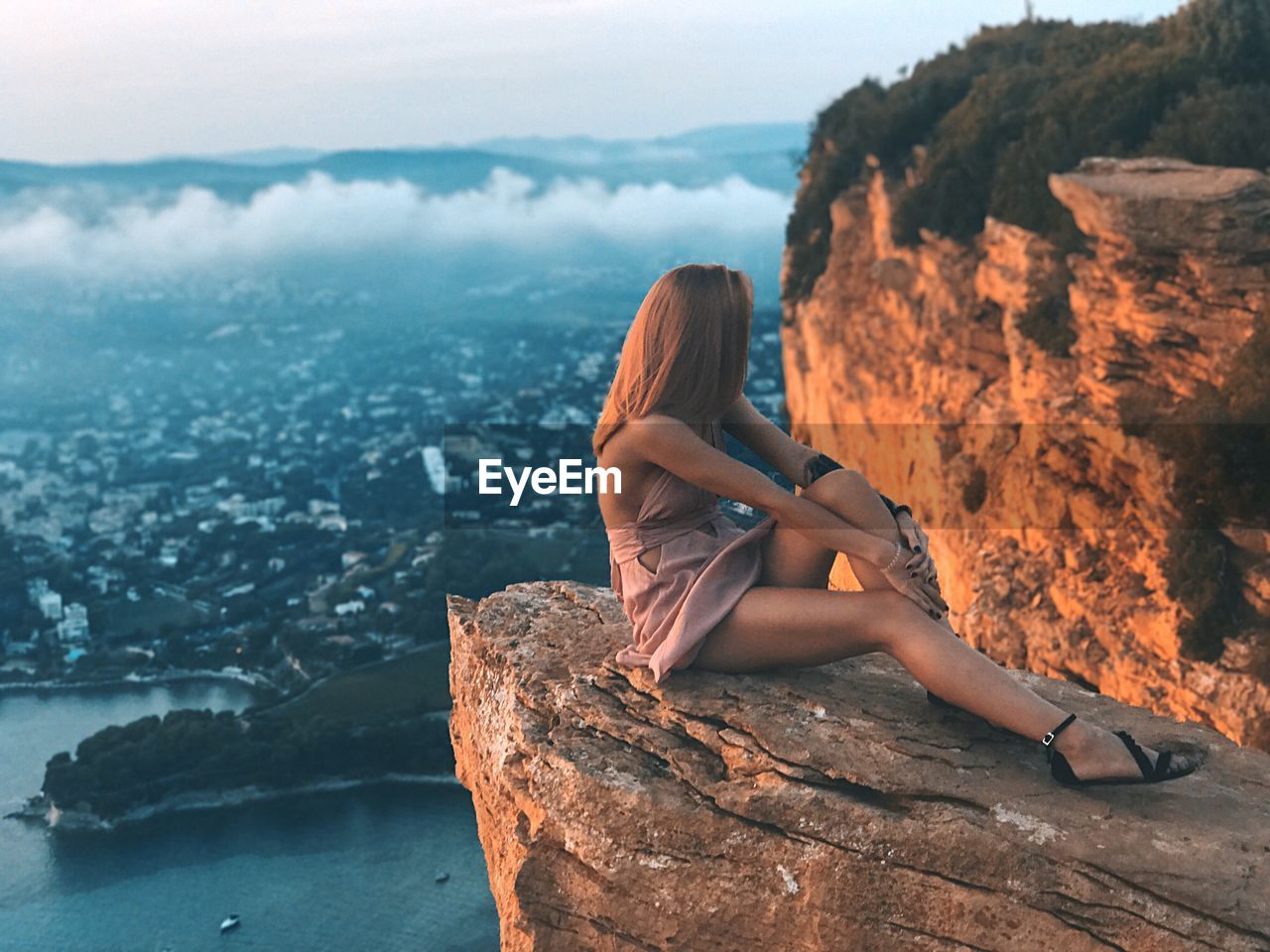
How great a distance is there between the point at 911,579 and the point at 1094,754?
78 centimetres

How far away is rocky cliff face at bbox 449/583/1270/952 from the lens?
157 inches

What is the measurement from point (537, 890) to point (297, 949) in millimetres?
17190

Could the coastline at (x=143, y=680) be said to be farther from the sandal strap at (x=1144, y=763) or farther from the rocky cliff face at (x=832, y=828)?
the sandal strap at (x=1144, y=763)

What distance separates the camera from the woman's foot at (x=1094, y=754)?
4207 millimetres

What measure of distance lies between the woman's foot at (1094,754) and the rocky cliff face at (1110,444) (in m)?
7.83

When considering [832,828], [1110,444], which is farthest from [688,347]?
[1110,444]

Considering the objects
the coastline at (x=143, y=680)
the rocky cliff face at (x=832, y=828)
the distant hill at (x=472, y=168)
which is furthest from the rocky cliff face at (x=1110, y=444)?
the distant hill at (x=472, y=168)

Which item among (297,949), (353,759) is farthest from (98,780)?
(297,949)

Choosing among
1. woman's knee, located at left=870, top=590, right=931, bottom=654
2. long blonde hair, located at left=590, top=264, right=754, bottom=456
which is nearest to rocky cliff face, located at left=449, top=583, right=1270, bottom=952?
woman's knee, located at left=870, top=590, right=931, bottom=654

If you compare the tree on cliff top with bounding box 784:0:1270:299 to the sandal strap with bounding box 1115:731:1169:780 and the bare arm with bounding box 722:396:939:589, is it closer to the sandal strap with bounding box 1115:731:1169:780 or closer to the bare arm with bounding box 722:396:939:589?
the bare arm with bounding box 722:396:939:589

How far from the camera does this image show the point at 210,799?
85.2 ft

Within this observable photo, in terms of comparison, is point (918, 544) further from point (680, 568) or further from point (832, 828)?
point (832, 828)

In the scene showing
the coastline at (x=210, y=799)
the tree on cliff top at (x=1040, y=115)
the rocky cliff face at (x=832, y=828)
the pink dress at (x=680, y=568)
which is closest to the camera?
the rocky cliff face at (x=832, y=828)

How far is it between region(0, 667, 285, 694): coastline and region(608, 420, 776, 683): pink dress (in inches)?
1089
